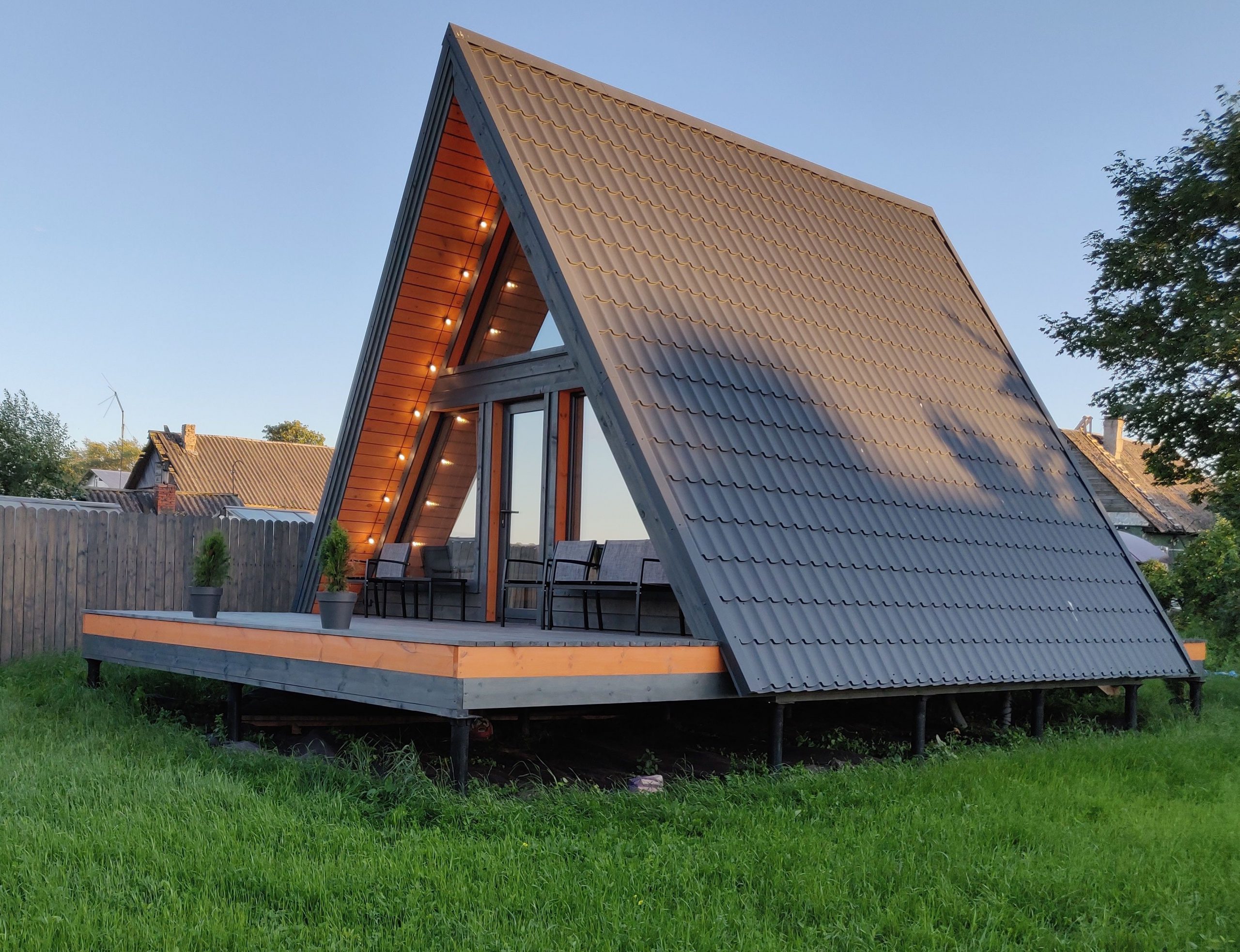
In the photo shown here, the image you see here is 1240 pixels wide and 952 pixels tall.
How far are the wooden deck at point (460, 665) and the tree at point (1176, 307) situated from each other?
509 inches

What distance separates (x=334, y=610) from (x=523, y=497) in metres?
2.61

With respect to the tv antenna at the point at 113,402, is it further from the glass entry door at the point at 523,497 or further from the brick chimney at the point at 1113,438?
the brick chimney at the point at 1113,438

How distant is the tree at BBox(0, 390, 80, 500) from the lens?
30734 millimetres

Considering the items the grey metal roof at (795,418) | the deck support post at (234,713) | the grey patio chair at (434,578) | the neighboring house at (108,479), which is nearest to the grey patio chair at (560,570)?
the grey patio chair at (434,578)

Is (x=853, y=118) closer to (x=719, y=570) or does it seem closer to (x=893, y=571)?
(x=893, y=571)

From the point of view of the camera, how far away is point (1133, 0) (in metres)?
16.8

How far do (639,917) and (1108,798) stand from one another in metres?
3.33

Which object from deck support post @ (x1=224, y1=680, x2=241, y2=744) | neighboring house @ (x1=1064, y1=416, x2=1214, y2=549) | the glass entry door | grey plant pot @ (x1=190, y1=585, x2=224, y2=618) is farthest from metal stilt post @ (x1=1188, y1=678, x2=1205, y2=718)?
neighboring house @ (x1=1064, y1=416, x2=1214, y2=549)

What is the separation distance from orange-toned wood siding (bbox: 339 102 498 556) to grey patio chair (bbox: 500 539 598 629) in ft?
8.11

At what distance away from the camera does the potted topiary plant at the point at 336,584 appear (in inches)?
279

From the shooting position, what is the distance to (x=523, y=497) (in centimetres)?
937

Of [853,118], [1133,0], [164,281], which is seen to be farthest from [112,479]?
[1133,0]

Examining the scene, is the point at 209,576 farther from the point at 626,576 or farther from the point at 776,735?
the point at 776,735

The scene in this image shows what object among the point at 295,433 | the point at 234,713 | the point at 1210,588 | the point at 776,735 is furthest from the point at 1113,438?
the point at 295,433
